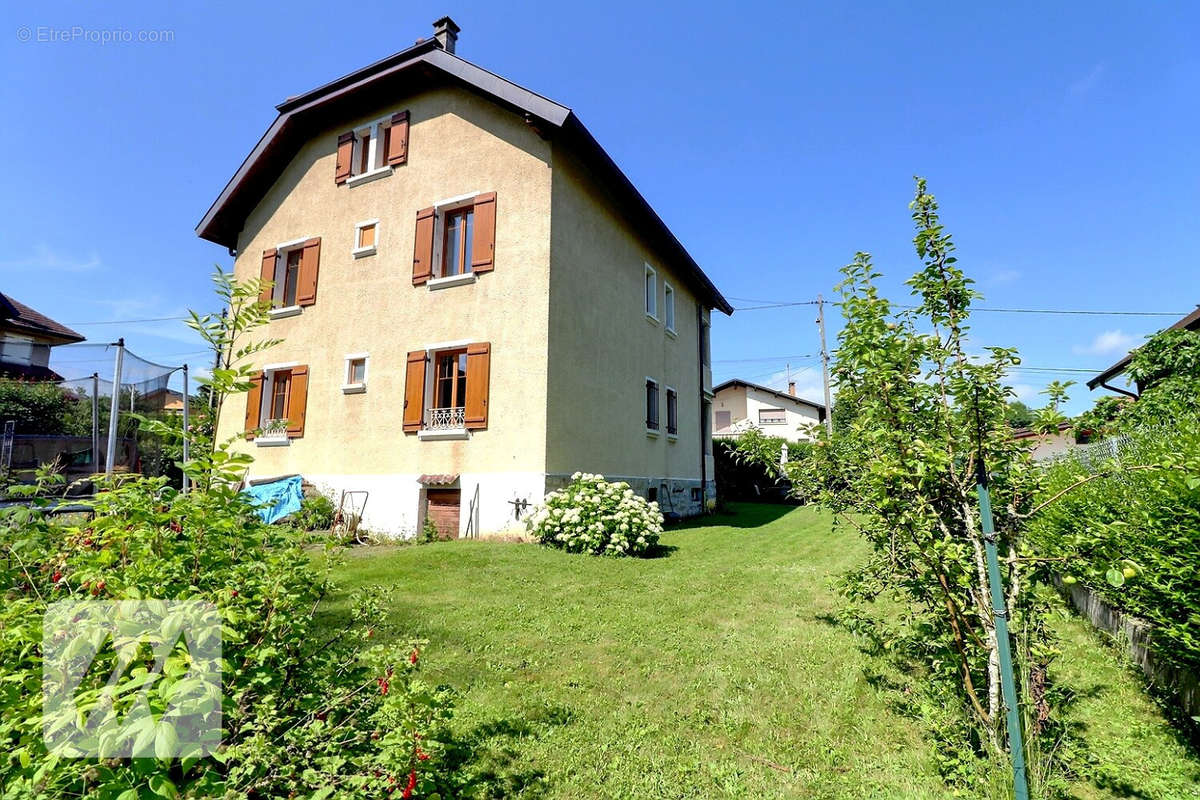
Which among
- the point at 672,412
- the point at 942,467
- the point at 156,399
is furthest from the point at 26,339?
the point at 942,467

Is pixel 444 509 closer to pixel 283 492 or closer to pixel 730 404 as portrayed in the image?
pixel 283 492

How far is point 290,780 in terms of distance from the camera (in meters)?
1.66

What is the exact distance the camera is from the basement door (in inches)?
398

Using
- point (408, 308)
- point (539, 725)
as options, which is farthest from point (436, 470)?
point (539, 725)

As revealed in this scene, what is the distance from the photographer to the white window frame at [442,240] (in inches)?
421

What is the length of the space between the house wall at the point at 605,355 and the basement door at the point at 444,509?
2.08 m

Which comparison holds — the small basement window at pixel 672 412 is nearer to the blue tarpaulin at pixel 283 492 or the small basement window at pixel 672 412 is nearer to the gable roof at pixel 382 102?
the gable roof at pixel 382 102

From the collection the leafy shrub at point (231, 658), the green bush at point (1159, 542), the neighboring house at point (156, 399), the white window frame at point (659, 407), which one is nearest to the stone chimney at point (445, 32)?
the white window frame at point (659, 407)

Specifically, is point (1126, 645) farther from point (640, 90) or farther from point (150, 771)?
point (640, 90)

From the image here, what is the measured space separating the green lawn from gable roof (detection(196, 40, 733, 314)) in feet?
28.1

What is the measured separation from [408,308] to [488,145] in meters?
3.87

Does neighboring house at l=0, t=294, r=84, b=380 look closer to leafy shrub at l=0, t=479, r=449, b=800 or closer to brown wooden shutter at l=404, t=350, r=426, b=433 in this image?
brown wooden shutter at l=404, t=350, r=426, b=433

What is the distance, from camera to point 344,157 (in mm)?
12664

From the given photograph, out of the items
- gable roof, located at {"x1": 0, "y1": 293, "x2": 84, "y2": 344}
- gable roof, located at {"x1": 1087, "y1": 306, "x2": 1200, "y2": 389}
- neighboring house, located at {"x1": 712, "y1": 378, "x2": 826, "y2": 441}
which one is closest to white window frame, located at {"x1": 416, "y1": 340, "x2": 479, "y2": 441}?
gable roof, located at {"x1": 1087, "y1": 306, "x2": 1200, "y2": 389}
